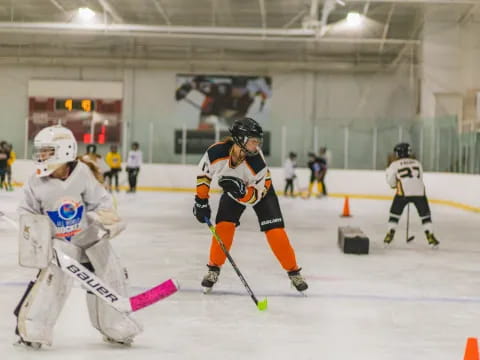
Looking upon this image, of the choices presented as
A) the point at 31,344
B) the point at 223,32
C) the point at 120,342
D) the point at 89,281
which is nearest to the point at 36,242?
the point at 89,281

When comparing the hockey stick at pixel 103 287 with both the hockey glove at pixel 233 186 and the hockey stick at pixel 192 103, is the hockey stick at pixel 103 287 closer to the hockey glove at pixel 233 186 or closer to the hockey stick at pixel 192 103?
the hockey glove at pixel 233 186

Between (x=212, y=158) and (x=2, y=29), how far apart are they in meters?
16.8

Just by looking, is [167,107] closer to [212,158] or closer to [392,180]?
[392,180]

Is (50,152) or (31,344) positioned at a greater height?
(50,152)

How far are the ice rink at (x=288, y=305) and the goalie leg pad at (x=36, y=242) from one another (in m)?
0.42

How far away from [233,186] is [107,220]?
1550mm

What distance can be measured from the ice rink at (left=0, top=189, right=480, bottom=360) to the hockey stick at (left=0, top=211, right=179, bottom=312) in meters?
0.23

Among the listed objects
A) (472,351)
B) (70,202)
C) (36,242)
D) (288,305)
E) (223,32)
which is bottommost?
(288,305)

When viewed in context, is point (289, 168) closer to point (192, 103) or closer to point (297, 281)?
point (192, 103)

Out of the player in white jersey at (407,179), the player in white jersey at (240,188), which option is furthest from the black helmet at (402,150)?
the player in white jersey at (240,188)

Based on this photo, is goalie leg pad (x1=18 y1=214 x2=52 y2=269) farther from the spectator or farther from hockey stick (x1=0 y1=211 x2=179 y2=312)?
the spectator

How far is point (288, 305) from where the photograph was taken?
186 inches

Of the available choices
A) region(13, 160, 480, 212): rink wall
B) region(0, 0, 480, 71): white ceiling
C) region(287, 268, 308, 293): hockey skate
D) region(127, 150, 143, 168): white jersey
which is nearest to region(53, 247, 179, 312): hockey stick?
region(287, 268, 308, 293): hockey skate

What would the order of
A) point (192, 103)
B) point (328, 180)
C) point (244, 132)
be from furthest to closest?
point (192, 103) → point (328, 180) → point (244, 132)
